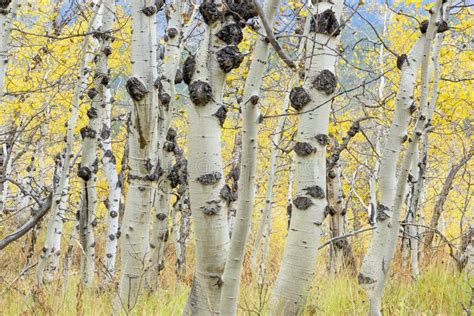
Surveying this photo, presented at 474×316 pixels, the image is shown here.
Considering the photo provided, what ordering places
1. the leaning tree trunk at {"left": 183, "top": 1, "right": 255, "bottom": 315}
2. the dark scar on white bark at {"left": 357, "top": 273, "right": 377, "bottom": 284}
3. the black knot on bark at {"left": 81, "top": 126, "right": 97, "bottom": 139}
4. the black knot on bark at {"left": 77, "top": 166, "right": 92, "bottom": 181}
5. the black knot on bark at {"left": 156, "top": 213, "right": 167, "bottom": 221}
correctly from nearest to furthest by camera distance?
the leaning tree trunk at {"left": 183, "top": 1, "right": 255, "bottom": 315} → the dark scar on white bark at {"left": 357, "top": 273, "right": 377, "bottom": 284} → the black knot on bark at {"left": 77, "top": 166, "right": 92, "bottom": 181} → the black knot on bark at {"left": 81, "top": 126, "right": 97, "bottom": 139} → the black knot on bark at {"left": 156, "top": 213, "right": 167, "bottom": 221}

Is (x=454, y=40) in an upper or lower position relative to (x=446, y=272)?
upper

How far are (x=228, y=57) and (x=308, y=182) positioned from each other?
3.37 feet

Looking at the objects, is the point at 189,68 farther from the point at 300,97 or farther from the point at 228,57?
the point at 300,97

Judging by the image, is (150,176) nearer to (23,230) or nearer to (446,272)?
(23,230)

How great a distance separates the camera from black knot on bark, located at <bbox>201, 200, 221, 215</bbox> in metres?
2.79

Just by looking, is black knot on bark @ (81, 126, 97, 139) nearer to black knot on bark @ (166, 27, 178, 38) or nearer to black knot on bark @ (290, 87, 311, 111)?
black knot on bark @ (166, 27, 178, 38)

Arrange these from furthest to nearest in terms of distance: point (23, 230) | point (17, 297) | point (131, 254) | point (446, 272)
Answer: point (446, 272) → point (17, 297) → point (131, 254) → point (23, 230)

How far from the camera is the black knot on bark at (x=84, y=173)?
15.0ft

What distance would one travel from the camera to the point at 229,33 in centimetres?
278

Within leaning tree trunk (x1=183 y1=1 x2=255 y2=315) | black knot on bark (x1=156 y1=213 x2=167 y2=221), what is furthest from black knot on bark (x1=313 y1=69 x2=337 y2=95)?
black knot on bark (x1=156 y1=213 x2=167 y2=221)

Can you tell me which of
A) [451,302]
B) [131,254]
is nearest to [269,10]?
[131,254]

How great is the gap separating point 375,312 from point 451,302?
5.89ft

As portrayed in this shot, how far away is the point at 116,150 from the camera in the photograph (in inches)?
563

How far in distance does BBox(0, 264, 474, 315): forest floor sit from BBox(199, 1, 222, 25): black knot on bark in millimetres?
1672
